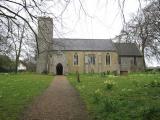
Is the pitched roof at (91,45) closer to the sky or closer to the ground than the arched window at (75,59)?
closer to the sky

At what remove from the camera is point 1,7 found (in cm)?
1188

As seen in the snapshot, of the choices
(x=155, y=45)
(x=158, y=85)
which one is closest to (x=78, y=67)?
(x=155, y=45)

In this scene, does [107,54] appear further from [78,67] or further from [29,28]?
[29,28]

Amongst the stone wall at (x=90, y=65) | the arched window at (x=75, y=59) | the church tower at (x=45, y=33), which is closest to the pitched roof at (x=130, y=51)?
the stone wall at (x=90, y=65)

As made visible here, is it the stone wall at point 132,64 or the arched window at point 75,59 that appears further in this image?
the stone wall at point 132,64

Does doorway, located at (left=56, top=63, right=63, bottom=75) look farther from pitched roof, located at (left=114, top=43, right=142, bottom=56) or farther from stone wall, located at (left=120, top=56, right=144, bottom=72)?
pitched roof, located at (left=114, top=43, right=142, bottom=56)

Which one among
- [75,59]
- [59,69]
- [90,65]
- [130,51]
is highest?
[130,51]

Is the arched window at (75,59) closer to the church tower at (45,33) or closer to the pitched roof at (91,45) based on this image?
the pitched roof at (91,45)

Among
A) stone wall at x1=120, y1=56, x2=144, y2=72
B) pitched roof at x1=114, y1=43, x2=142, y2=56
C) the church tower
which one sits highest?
pitched roof at x1=114, y1=43, x2=142, y2=56

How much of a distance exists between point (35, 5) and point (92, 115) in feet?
15.1

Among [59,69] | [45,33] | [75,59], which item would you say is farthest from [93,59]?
[45,33]

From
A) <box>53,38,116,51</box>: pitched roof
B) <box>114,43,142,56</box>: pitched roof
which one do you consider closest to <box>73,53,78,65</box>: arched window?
<box>53,38,116,51</box>: pitched roof

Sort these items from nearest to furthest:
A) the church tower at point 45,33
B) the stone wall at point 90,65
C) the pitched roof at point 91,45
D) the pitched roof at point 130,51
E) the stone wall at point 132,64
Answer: the church tower at point 45,33, the stone wall at point 90,65, the pitched roof at point 91,45, the stone wall at point 132,64, the pitched roof at point 130,51

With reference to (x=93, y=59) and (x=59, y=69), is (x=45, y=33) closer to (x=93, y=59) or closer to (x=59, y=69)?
(x=59, y=69)
